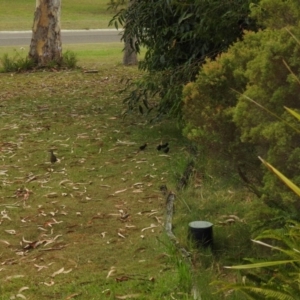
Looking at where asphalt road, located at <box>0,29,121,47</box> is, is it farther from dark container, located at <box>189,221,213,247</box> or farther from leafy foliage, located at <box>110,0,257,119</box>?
dark container, located at <box>189,221,213,247</box>

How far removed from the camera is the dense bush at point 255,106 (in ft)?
14.1

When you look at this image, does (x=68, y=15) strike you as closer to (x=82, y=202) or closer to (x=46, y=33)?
(x=46, y=33)

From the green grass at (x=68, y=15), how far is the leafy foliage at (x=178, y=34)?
999 inches

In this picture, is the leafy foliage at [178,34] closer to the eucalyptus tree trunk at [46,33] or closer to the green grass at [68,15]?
the eucalyptus tree trunk at [46,33]

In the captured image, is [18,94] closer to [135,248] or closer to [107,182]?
[107,182]

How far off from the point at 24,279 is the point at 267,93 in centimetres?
214

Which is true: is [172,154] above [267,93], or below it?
below

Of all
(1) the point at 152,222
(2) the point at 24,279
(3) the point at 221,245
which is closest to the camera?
(2) the point at 24,279

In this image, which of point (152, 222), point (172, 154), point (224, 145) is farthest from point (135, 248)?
point (172, 154)

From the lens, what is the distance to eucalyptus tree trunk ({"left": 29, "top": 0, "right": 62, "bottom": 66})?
1627 centimetres

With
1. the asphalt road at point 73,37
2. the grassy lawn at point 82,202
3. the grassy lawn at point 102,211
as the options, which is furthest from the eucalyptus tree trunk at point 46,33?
the asphalt road at point 73,37

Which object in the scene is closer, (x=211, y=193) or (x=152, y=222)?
(x=152, y=222)

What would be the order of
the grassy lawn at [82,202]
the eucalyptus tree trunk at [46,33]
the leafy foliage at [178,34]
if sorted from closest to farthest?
the grassy lawn at [82,202] → the leafy foliage at [178,34] → the eucalyptus tree trunk at [46,33]

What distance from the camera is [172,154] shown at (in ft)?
27.0
